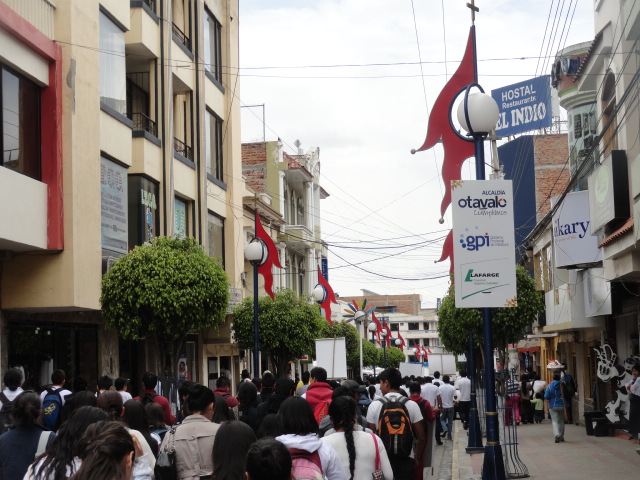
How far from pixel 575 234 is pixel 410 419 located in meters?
17.3

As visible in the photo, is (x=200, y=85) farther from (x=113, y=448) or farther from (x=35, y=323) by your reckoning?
(x=113, y=448)

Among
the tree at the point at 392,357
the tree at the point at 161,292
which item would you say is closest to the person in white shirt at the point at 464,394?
the tree at the point at 161,292

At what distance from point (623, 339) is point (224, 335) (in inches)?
495

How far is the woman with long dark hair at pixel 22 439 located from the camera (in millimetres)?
7383

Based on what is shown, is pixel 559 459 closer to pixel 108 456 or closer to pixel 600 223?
pixel 600 223

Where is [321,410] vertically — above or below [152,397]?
below

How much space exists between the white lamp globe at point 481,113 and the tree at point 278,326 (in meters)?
19.3

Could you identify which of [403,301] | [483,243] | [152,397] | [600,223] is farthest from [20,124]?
[403,301]

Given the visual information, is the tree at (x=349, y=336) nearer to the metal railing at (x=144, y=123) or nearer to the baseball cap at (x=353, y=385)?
the metal railing at (x=144, y=123)

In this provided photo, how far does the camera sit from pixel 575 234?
1056 inches

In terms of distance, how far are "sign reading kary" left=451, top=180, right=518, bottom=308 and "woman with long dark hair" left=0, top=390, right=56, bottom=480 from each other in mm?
6308

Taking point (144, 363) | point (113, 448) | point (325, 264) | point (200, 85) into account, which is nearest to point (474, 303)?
point (113, 448)

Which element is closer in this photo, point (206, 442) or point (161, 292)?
point (206, 442)

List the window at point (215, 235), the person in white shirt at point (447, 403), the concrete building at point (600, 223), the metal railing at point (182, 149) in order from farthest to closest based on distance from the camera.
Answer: the window at point (215, 235)
the person in white shirt at point (447, 403)
the metal railing at point (182, 149)
the concrete building at point (600, 223)
